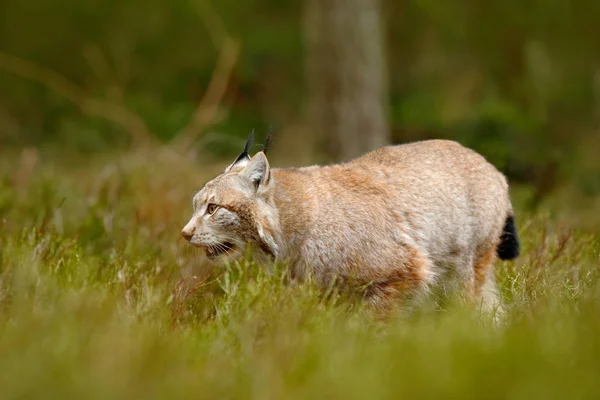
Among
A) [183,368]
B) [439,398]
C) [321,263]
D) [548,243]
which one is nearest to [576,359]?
[439,398]

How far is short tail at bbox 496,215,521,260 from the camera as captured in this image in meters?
5.61

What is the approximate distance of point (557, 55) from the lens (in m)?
13.1

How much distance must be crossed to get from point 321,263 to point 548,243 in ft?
6.28

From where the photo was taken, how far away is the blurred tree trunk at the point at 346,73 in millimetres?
9992

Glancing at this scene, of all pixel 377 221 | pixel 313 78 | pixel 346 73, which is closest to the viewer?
pixel 377 221

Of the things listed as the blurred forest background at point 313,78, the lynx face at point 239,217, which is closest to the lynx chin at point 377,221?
the lynx face at point 239,217

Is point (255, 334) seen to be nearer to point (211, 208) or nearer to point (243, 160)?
point (211, 208)

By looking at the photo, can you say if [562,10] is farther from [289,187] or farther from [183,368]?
[183,368]

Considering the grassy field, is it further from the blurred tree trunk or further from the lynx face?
the blurred tree trunk

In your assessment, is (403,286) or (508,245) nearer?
(403,286)

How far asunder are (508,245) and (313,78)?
5.20m

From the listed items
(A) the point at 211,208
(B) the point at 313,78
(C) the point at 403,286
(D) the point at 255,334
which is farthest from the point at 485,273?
(B) the point at 313,78

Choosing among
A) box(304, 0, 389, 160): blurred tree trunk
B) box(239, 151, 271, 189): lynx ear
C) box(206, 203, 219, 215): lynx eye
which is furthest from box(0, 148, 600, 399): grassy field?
box(304, 0, 389, 160): blurred tree trunk

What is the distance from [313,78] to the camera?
10.4 metres
